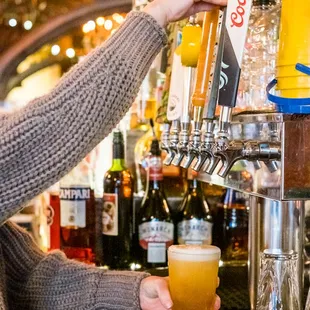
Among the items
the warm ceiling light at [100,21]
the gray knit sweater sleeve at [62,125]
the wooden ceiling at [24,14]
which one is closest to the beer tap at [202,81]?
the gray knit sweater sleeve at [62,125]

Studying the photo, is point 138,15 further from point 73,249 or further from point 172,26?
point 73,249

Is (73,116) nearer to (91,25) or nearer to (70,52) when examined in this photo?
(91,25)

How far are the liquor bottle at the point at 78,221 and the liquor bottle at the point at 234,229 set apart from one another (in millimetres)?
342

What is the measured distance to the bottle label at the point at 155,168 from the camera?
5.45ft

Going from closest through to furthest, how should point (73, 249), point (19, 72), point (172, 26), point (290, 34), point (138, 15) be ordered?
point (290, 34)
point (138, 15)
point (172, 26)
point (73, 249)
point (19, 72)

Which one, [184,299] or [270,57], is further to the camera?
[270,57]

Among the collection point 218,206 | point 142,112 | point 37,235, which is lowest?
point 37,235

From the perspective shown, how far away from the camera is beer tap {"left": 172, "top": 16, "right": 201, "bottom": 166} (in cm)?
104

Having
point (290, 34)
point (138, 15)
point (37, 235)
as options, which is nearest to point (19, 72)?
point (37, 235)

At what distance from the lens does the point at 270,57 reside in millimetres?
1081

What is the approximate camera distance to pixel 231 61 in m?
0.91

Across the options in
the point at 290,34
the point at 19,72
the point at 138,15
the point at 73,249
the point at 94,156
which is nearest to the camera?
the point at 290,34

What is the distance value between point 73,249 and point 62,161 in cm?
80

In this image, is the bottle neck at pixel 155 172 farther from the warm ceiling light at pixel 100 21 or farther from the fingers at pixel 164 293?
the warm ceiling light at pixel 100 21
